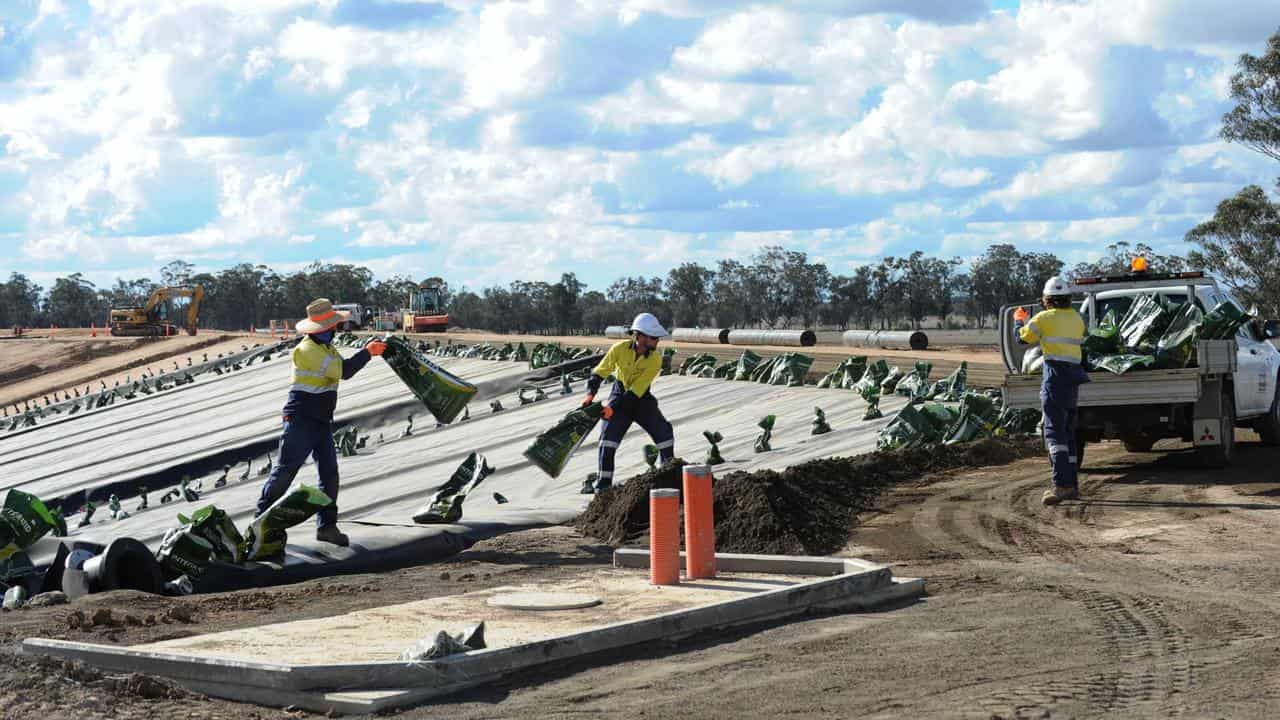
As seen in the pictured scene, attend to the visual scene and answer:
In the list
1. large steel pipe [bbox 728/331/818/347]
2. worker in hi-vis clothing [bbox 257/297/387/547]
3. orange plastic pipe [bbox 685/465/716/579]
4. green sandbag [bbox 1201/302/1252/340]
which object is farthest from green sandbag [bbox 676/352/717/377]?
large steel pipe [bbox 728/331/818/347]

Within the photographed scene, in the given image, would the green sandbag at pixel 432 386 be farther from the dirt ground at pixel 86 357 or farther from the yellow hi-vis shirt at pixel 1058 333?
the dirt ground at pixel 86 357

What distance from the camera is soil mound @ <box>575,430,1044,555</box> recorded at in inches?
430

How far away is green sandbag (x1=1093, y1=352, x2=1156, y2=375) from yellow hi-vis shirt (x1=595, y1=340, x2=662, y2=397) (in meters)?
4.29

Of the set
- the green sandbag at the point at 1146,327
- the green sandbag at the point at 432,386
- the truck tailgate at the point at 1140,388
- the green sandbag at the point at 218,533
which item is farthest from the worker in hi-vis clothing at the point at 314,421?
the green sandbag at the point at 1146,327

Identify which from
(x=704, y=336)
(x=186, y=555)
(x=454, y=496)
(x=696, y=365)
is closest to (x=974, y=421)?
(x=454, y=496)

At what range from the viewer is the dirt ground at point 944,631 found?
19.5ft

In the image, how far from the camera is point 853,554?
10484mm

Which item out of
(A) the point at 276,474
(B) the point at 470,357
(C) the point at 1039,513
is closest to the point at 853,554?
(C) the point at 1039,513

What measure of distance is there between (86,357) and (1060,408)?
209ft

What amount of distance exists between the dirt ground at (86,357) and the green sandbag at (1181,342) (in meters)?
47.8

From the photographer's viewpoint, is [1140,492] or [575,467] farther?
[575,467]

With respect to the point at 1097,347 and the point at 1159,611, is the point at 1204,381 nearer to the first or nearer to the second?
the point at 1097,347

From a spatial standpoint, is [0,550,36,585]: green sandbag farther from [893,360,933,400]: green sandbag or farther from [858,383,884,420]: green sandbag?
[893,360,933,400]: green sandbag

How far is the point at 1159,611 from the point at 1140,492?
5138 millimetres
